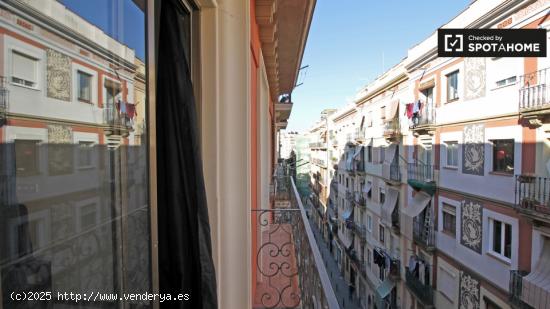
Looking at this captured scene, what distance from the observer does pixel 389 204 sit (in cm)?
1439

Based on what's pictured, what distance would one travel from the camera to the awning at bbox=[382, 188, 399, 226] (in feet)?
46.0

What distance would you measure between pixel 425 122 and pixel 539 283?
5997mm

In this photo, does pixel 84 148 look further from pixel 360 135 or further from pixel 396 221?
pixel 360 135

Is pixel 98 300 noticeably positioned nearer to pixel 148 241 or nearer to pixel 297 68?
pixel 148 241

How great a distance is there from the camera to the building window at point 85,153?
1.69 ft

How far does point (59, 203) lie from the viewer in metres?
0.46

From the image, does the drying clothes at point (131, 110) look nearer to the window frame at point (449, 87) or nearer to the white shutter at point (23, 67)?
the white shutter at point (23, 67)

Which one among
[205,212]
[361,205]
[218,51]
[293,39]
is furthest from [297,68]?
[361,205]

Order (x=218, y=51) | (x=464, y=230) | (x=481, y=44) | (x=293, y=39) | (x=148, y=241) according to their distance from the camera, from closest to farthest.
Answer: (x=148, y=241) < (x=218, y=51) < (x=293, y=39) < (x=481, y=44) < (x=464, y=230)

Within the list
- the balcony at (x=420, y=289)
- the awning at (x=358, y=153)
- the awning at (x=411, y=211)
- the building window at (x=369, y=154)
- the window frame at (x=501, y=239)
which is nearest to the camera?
the window frame at (x=501, y=239)

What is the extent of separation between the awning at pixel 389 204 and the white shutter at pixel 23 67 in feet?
48.2

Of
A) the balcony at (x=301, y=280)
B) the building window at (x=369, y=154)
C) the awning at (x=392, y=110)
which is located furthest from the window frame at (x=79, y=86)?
the building window at (x=369, y=154)

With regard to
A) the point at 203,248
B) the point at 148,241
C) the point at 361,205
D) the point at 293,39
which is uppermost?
the point at 293,39

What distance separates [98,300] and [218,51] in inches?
42.1
